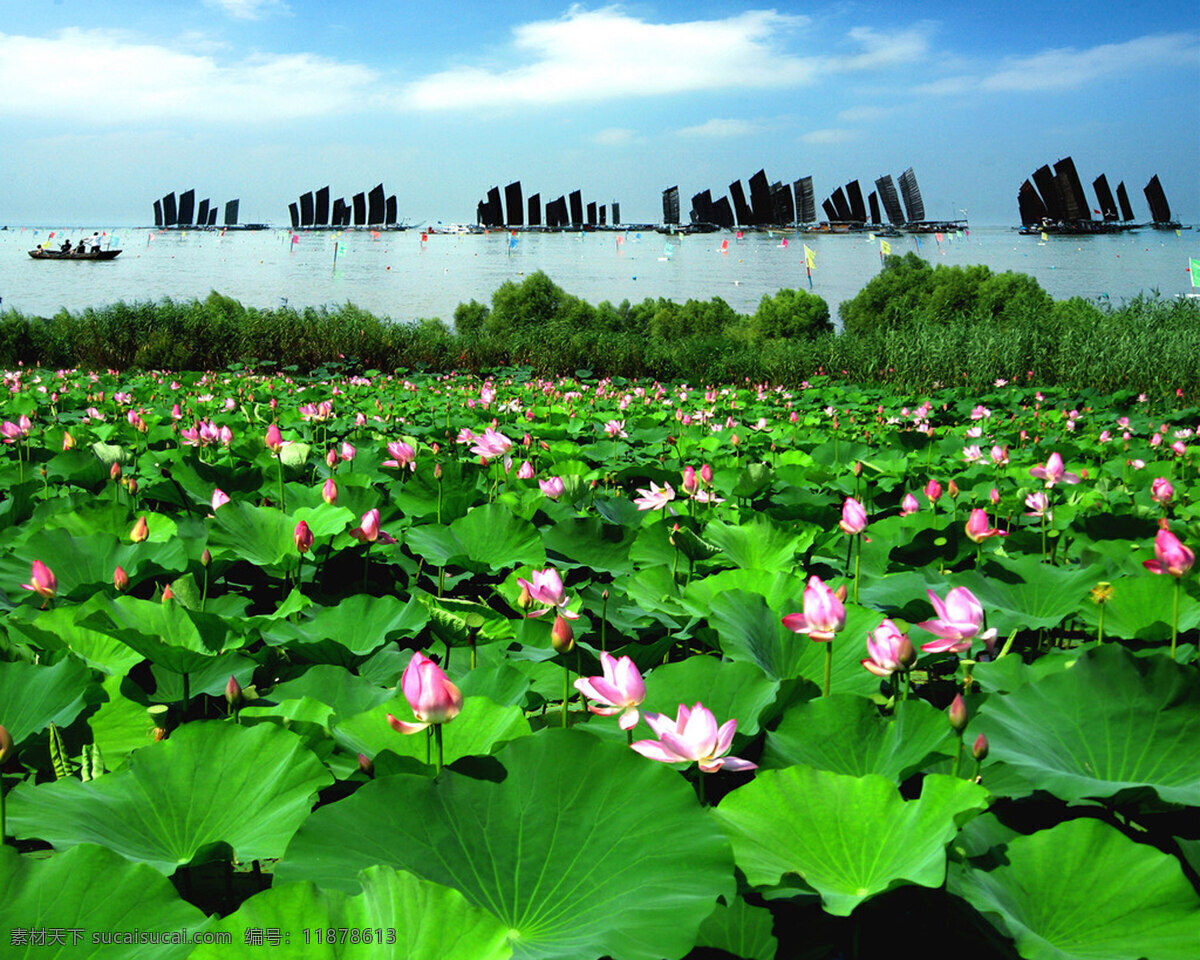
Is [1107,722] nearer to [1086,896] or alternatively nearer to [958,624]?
[958,624]

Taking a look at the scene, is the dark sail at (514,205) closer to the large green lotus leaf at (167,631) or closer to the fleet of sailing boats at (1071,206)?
the fleet of sailing boats at (1071,206)

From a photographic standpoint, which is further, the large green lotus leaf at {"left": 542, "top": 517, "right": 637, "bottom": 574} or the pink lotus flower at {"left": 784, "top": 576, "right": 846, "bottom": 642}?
the large green lotus leaf at {"left": 542, "top": 517, "right": 637, "bottom": 574}

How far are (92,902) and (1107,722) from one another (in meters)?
1.22

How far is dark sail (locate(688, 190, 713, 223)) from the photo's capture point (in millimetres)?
69375

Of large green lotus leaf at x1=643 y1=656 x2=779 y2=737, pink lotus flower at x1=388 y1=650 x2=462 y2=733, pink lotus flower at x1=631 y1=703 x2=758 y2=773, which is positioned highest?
pink lotus flower at x1=388 y1=650 x2=462 y2=733

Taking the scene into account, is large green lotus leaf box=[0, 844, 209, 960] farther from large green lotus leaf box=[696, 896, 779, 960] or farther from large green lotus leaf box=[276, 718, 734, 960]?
large green lotus leaf box=[696, 896, 779, 960]

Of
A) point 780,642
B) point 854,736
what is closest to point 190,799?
point 854,736

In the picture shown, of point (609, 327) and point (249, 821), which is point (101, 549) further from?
point (609, 327)

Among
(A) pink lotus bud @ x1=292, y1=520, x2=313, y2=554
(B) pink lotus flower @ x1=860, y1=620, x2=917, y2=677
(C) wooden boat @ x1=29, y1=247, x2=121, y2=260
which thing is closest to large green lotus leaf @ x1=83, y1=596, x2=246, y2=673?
(A) pink lotus bud @ x1=292, y1=520, x2=313, y2=554

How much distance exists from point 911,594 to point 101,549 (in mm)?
1790

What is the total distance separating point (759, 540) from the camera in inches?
82.6

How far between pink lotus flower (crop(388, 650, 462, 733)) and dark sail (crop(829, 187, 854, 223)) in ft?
237

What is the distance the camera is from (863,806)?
2.94ft

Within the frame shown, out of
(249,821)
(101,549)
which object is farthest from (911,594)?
(101,549)
